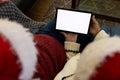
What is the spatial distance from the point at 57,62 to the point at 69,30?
261 mm

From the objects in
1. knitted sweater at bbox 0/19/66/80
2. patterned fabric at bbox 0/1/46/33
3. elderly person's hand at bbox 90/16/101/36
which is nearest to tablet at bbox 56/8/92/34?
elderly person's hand at bbox 90/16/101/36

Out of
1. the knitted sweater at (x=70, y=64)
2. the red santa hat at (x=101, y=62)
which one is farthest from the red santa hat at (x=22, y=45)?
the knitted sweater at (x=70, y=64)

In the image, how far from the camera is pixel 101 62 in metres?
0.55

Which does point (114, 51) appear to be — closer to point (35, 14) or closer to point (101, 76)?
point (101, 76)

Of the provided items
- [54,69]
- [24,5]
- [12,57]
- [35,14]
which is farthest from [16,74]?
[35,14]

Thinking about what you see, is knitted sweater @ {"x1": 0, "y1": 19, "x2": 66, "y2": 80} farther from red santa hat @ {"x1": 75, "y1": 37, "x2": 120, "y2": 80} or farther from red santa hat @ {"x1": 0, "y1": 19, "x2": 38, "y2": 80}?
red santa hat @ {"x1": 75, "y1": 37, "x2": 120, "y2": 80}

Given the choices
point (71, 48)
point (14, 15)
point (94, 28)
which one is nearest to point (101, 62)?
point (71, 48)

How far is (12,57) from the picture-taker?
566 millimetres

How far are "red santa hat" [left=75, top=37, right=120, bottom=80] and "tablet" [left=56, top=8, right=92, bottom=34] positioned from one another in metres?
0.61

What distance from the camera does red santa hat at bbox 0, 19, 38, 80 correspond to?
59cm

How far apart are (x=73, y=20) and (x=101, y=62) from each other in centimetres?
69

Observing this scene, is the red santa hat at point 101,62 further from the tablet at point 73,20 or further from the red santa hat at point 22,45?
the tablet at point 73,20

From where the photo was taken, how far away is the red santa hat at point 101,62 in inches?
20.6

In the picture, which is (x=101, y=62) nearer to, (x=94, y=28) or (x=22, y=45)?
(x=22, y=45)
